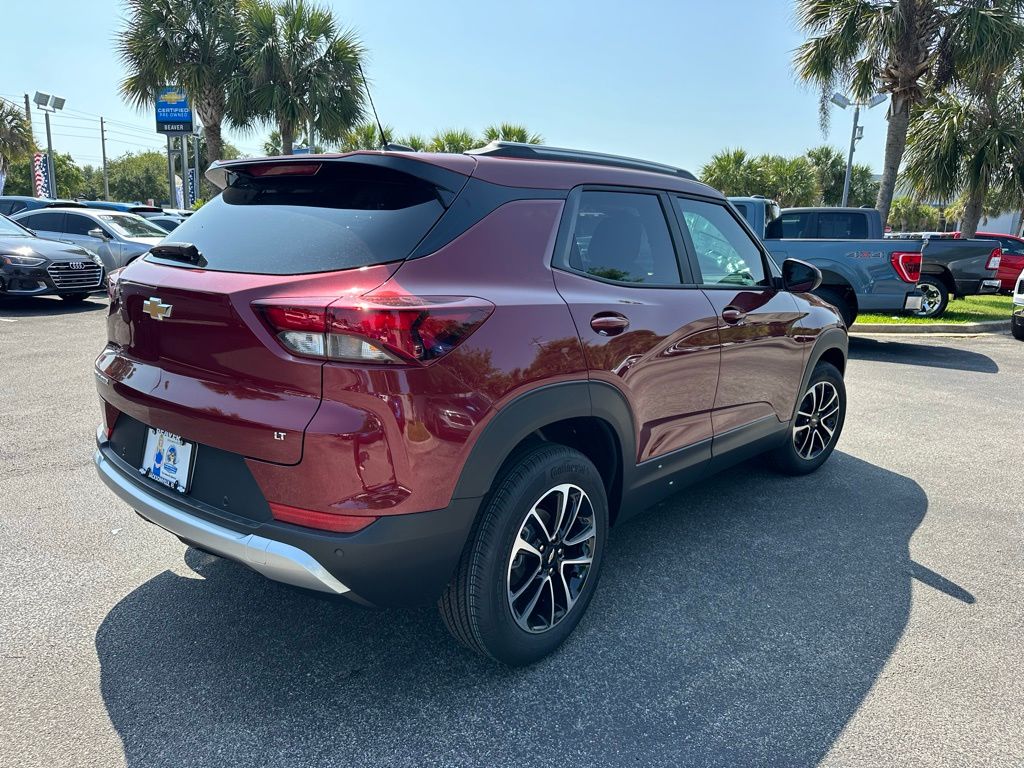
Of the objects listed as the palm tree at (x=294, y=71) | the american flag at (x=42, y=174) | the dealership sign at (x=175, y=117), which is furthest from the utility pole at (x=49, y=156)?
the palm tree at (x=294, y=71)

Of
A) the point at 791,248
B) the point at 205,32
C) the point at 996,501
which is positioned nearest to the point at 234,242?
the point at 996,501

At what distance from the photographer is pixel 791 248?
9.83m

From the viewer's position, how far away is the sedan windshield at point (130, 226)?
44.6 feet

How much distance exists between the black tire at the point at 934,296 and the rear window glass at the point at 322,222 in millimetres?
12638

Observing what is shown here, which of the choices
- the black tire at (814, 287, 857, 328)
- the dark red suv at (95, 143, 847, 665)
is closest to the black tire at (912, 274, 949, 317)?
the black tire at (814, 287, 857, 328)

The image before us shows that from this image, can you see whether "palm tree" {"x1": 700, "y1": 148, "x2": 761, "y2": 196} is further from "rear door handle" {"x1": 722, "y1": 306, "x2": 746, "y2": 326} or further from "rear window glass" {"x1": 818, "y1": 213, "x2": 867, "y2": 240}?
"rear door handle" {"x1": 722, "y1": 306, "x2": 746, "y2": 326}

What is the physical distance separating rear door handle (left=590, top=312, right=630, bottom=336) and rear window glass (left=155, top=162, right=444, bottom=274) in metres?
0.69

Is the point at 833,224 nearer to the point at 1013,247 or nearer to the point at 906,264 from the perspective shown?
the point at 906,264

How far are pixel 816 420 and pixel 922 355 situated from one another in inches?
235

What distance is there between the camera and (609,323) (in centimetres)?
266

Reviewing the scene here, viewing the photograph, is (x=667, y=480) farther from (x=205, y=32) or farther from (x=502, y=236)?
(x=205, y=32)

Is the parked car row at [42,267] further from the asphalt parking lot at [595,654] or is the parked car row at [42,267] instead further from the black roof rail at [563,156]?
the black roof rail at [563,156]

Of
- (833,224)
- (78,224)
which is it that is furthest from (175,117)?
(833,224)

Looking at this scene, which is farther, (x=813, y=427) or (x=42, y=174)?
(x=42, y=174)
